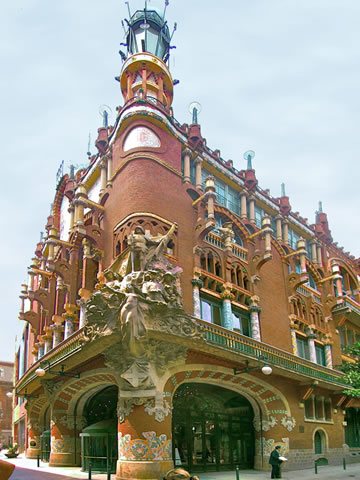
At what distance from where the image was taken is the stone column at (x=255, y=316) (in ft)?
87.8

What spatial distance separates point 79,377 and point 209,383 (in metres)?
6.15

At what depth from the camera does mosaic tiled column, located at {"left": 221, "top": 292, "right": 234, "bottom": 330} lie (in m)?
24.8

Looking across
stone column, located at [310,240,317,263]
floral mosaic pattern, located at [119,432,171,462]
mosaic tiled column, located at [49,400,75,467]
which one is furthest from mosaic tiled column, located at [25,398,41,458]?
stone column, located at [310,240,317,263]

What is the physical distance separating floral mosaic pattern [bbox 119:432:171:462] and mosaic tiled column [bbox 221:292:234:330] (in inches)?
332

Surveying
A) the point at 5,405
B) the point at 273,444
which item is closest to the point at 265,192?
the point at 273,444

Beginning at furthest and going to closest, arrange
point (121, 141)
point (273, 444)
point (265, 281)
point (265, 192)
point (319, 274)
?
point (319, 274) → point (265, 192) → point (265, 281) → point (121, 141) → point (273, 444)

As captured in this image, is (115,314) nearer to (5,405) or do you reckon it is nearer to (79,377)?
(79,377)

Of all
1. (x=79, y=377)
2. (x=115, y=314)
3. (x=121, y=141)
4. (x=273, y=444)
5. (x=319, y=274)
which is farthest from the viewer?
(x=319, y=274)

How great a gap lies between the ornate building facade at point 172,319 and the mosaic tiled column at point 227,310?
0.29 ft

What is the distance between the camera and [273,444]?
75.8ft

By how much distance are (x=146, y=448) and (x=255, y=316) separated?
39.1 ft

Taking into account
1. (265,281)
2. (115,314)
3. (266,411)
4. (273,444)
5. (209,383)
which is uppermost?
(265,281)

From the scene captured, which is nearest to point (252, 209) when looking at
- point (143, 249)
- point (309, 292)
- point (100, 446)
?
point (309, 292)

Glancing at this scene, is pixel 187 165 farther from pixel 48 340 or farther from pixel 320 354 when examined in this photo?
pixel 320 354
